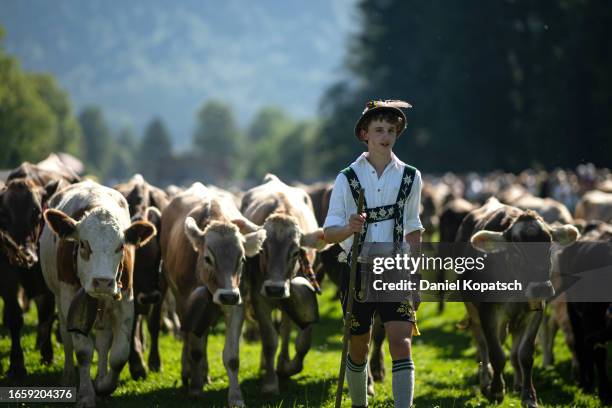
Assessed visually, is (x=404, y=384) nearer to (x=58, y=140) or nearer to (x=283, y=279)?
(x=283, y=279)

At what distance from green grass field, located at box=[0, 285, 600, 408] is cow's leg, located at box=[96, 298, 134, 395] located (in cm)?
22

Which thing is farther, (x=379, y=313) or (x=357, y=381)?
(x=357, y=381)

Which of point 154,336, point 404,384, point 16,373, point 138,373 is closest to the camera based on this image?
point 404,384

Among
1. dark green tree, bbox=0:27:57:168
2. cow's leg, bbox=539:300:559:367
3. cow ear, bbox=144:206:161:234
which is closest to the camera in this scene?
cow ear, bbox=144:206:161:234

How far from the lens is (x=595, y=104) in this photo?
54094mm

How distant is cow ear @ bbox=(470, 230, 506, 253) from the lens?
9.62m

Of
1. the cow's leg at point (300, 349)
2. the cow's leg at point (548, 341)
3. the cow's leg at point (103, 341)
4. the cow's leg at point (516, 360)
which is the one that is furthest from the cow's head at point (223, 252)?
the cow's leg at point (548, 341)

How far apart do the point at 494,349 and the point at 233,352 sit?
2.91 meters

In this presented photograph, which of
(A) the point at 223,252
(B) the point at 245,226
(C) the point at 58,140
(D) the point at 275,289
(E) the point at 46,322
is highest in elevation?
(C) the point at 58,140

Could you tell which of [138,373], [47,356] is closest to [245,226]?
[138,373]

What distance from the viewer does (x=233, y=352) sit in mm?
9328

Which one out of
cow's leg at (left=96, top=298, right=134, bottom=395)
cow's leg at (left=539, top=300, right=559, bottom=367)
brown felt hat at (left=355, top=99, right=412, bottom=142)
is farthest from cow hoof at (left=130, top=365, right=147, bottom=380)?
cow's leg at (left=539, top=300, right=559, bottom=367)

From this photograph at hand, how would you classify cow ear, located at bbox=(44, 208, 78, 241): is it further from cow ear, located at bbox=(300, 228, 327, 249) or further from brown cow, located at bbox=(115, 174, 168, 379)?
cow ear, located at bbox=(300, 228, 327, 249)

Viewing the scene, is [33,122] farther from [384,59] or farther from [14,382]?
[14,382]
